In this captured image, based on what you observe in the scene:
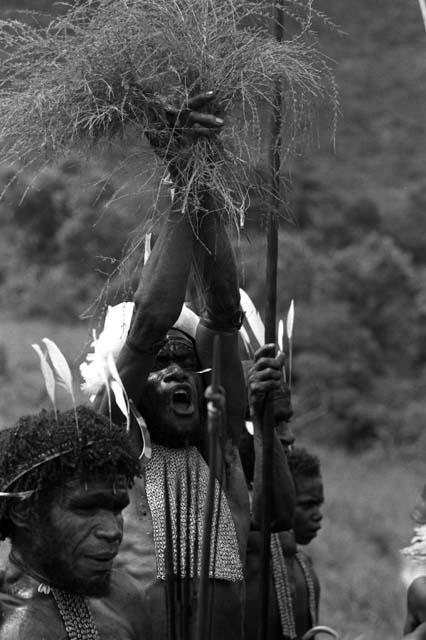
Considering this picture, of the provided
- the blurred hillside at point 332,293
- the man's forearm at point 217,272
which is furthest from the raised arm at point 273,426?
the blurred hillside at point 332,293

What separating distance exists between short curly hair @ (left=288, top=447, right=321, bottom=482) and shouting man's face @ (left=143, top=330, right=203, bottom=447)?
1538mm

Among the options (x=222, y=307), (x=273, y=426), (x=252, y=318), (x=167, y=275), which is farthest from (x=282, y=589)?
(x=167, y=275)

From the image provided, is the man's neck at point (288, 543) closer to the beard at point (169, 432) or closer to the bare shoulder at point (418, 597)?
the bare shoulder at point (418, 597)

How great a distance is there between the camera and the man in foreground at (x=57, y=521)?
12.6 feet

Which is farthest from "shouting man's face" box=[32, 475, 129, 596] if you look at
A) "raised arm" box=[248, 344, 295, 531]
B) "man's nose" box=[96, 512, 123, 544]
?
Answer: "raised arm" box=[248, 344, 295, 531]

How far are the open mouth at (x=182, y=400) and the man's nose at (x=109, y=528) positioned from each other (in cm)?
79

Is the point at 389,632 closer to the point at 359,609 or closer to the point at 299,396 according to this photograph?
the point at 359,609

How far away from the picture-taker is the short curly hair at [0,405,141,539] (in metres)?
3.82

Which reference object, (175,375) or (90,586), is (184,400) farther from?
(90,586)

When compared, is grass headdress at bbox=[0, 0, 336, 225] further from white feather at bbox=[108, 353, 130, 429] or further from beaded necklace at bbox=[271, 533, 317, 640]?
beaded necklace at bbox=[271, 533, 317, 640]

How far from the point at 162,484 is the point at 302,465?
5.60ft

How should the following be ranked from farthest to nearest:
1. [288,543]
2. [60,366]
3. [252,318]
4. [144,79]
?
1. [288,543]
2. [252,318]
3. [60,366]
4. [144,79]

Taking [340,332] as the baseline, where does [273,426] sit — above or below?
below

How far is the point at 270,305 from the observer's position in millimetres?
4625
